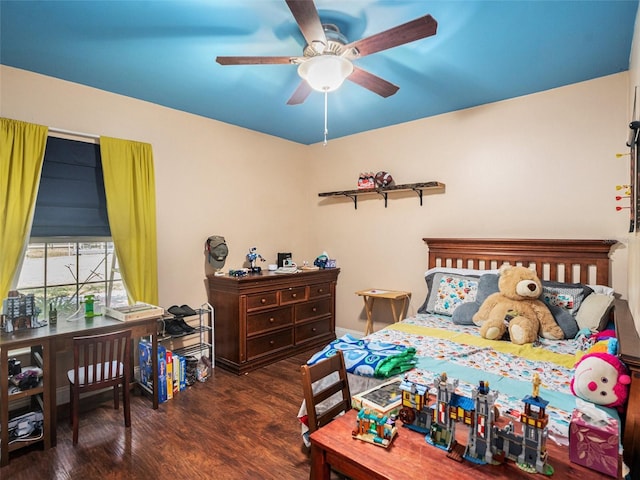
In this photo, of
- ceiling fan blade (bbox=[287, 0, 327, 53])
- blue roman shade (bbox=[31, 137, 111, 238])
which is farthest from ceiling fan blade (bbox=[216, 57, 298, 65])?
blue roman shade (bbox=[31, 137, 111, 238])

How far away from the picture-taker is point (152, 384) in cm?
278

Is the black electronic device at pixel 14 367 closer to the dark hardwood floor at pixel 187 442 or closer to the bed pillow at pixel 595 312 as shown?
the dark hardwood floor at pixel 187 442

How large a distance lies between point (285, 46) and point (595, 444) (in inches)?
99.6

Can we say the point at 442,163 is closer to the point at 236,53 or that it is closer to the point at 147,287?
the point at 236,53

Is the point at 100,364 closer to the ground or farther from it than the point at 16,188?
closer to the ground

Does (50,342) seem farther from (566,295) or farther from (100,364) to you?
(566,295)

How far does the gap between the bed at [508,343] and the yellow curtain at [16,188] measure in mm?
2289

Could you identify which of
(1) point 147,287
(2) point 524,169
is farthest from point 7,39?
(2) point 524,169

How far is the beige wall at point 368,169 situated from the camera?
2.79 metres

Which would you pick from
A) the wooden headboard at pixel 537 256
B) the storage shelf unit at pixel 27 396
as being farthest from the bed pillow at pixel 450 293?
the storage shelf unit at pixel 27 396

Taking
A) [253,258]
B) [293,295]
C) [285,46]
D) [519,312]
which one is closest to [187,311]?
[253,258]

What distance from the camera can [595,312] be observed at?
2.44 metres

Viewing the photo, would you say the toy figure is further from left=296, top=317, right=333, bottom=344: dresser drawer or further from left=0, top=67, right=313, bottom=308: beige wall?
left=296, top=317, right=333, bottom=344: dresser drawer

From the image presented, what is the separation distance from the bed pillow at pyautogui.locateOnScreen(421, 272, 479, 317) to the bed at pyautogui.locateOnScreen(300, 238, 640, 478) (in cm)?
4
